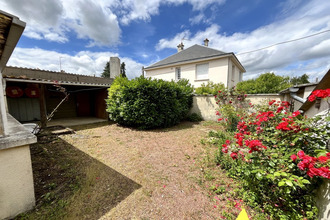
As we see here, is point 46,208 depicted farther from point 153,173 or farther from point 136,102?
point 136,102

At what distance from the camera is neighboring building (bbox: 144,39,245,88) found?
395 inches

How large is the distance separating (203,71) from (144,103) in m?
7.57

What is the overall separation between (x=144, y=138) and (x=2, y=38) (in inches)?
182

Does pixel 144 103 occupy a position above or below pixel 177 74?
below

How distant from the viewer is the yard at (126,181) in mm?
1980

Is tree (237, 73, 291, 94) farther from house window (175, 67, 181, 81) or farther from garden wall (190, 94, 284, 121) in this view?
house window (175, 67, 181, 81)

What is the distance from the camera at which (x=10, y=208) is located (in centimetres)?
178

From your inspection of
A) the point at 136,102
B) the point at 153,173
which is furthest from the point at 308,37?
the point at 153,173

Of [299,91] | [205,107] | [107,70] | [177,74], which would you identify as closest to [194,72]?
[177,74]

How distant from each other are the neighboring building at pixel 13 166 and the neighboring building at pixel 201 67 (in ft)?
36.3

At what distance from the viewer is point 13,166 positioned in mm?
1776

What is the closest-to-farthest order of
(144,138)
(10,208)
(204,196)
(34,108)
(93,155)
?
(10,208)
(204,196)
(93,155)
(144,138)
(34,108)

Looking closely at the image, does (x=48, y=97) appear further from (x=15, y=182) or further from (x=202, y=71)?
(x=202, y=71)

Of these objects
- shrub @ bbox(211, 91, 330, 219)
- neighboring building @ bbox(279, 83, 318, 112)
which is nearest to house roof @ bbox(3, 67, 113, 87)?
shrub @ bbox(211, 91, 330, 219)
